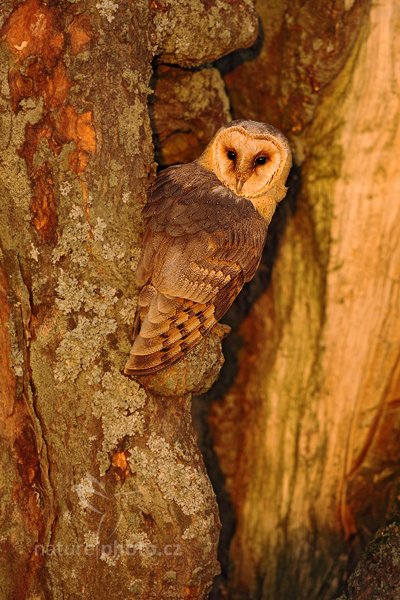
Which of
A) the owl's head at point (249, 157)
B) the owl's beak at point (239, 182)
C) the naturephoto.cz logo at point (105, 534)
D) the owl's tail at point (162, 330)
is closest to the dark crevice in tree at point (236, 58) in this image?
the owl's head at point (249, 157)

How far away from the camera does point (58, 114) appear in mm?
2584

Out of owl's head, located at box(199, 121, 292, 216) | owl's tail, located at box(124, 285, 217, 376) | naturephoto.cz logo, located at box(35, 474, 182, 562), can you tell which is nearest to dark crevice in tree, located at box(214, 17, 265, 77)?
owl's head, located at box(199, 121, 292, 216)

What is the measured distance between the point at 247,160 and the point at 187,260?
1.57ft

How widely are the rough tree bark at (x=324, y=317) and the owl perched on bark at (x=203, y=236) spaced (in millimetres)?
566

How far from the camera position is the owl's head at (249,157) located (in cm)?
297

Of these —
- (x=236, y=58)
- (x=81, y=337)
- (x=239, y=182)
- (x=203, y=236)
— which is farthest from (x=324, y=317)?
(x=81, y=337)

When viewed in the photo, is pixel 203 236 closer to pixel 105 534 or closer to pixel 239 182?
pixel 239 182

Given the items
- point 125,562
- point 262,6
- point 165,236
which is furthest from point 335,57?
point 125,562

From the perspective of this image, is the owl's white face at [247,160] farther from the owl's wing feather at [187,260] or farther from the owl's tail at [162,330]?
the owl's tail at [162,330]

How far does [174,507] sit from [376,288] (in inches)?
55.9

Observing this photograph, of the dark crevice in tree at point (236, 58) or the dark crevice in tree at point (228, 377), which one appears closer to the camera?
the dark crevice in tree at point (236, 58)

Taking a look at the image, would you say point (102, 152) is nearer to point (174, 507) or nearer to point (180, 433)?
point (180, 433)

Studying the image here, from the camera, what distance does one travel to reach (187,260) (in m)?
2.75

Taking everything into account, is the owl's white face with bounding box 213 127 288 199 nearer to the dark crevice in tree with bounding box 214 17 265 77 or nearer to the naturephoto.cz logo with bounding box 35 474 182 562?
the dark crevice in tree with bounding box 214 17 265 77
